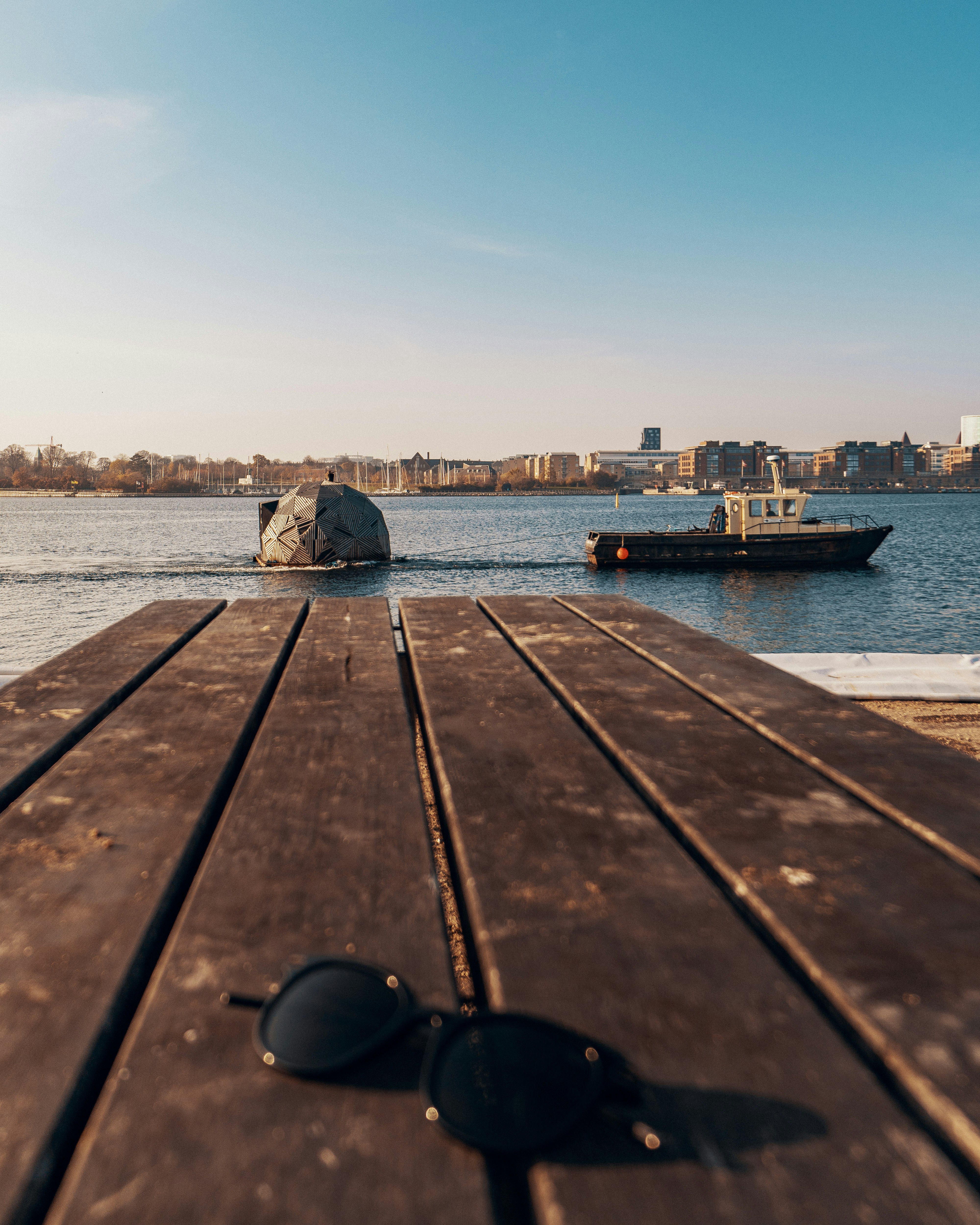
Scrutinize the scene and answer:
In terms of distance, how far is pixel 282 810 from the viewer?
1.32 meters

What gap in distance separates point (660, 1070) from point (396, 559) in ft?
129

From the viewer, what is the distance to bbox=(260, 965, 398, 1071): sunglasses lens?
0.75m

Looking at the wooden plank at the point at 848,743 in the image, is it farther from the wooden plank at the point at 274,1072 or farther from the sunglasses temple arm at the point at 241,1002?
the sunglasses temple arm at the point at 241,1002

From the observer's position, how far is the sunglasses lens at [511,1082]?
2.18 ft

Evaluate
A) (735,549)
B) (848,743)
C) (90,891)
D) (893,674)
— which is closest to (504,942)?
(90,891)

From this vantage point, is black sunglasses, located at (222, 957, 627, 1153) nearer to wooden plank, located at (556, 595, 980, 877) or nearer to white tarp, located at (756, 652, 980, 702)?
wooden plank, located at (556, 595, 980, 877)

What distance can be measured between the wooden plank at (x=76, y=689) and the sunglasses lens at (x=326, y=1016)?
95 centimetres

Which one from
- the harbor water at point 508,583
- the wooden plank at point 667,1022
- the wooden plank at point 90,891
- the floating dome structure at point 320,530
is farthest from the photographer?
the floating dome structure at point 320,530

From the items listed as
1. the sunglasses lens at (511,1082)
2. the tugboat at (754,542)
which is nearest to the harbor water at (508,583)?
the tugboat at (754,542)

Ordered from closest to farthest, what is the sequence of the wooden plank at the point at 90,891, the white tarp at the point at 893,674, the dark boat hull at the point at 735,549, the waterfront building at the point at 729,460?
the wooden plank at the point at 90,891
the white tarp at the point at 893,674
the dark boat hull at the point at 735,549
the waterfront building at the point at 729,460

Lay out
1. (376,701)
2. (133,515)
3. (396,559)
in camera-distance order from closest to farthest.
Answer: (376,701), (396,559), (133,515)

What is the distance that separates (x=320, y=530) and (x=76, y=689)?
33796 millimetres

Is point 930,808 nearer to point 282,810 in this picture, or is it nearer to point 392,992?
point 392,992

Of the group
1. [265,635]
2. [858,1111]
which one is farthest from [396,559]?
[858,1111]
